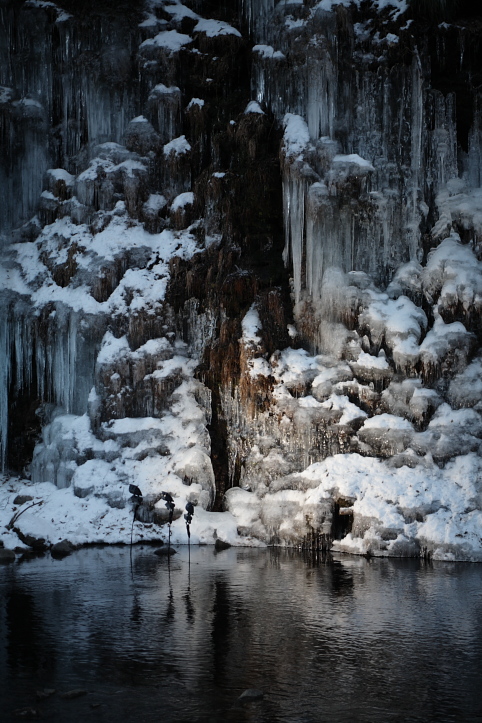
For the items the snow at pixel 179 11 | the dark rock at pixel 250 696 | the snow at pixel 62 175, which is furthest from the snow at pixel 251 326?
the dark rock at pixel 250 696

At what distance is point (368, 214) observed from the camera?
2423 centimetres

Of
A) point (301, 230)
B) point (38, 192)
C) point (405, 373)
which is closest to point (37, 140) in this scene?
point (38, 192)

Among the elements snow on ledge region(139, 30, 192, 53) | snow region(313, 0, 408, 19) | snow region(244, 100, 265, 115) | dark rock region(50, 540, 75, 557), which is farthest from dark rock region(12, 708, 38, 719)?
snow on ledge region(139, 30, 192, 53)

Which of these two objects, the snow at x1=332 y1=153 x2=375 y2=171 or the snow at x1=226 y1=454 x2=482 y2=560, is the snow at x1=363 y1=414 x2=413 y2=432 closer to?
the snow at x1=226 y1=454 x2=482 y2=560

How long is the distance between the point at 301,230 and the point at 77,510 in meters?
10.9

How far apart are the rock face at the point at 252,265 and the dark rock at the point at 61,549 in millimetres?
1949

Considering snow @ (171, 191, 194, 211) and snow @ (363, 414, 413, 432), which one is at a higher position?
snow @ (171, 191, 194, 211)

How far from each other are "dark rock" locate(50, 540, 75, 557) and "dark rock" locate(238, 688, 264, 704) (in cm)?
1280

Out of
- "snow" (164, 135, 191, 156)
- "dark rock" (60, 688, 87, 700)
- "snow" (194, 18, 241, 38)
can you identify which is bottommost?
"dark rock" (60, 688, 87, 700)

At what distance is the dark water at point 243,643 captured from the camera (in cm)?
814

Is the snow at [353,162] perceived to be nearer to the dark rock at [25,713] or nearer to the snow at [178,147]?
the snow at [178,147]

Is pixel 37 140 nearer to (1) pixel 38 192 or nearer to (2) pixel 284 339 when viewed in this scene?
(1) pixel 38 192

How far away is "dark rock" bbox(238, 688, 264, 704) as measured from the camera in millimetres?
8236

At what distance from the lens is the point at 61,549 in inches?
813
